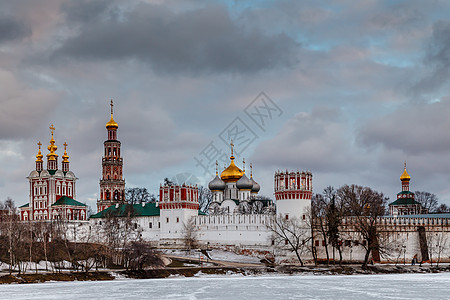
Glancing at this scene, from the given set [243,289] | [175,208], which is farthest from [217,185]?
[243,289]

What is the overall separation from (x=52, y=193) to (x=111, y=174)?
7.88 m

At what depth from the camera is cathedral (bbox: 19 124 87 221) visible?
85.8 meters

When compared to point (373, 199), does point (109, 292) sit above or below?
below

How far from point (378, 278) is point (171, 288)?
16219 mm

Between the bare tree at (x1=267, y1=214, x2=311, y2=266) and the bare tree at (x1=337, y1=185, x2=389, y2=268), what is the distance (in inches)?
185

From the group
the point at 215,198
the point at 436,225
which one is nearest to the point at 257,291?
the point at 436,225

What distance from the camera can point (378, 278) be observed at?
4872cm

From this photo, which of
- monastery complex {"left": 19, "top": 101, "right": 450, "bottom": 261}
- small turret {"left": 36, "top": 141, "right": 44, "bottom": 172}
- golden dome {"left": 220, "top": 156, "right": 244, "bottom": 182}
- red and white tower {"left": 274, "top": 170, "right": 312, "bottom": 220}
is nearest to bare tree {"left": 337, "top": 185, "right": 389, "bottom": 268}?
monastery complex {"left": 19, "top": 101, "right": 450, "bottom": 261}

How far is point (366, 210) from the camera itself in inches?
2512

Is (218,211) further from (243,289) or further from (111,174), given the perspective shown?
(243,289)

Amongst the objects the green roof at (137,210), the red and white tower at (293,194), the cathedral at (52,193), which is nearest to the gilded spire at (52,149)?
the cathedral at (52,193)

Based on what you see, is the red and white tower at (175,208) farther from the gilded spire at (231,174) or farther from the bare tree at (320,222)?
the bare tree at (320,222)

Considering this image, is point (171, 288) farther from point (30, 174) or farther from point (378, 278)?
point (30, 174)

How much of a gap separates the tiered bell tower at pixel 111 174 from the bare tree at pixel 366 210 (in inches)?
1221
